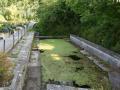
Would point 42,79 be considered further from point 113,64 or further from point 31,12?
point 31,12

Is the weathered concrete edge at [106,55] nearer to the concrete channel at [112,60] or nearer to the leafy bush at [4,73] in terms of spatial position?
the concrete channel at [112,60]

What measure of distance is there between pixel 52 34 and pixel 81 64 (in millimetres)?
Answer: 16521

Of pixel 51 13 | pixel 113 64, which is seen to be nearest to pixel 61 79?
pixel 113 64

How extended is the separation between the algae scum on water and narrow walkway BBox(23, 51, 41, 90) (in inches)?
10.4

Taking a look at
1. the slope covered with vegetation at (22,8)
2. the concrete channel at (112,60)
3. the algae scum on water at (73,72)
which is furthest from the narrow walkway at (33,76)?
the slope covered with vegetation at (22,8)

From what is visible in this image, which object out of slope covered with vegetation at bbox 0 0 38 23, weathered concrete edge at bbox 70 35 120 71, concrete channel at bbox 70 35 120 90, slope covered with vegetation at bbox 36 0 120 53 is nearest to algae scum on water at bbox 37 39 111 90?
concrete channel at bbox 70 35 120 90

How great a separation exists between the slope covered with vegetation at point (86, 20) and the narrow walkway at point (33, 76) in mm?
4301

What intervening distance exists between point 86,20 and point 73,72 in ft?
30.9

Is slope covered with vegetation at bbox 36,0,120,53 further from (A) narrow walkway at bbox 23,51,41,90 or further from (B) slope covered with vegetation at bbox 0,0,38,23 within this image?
(B) slope covered with vegetation at bbox 0,0,38,23

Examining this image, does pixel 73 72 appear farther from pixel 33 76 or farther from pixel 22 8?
pixel 22 8

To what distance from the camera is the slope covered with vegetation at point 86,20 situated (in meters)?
15.5

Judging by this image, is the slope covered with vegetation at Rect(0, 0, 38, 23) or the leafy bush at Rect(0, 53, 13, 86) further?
the slope covered with vegetation at Rect(0, 0, 38, 23)

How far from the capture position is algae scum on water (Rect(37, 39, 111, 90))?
10273mm

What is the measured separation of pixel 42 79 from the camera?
1083 centimetres
